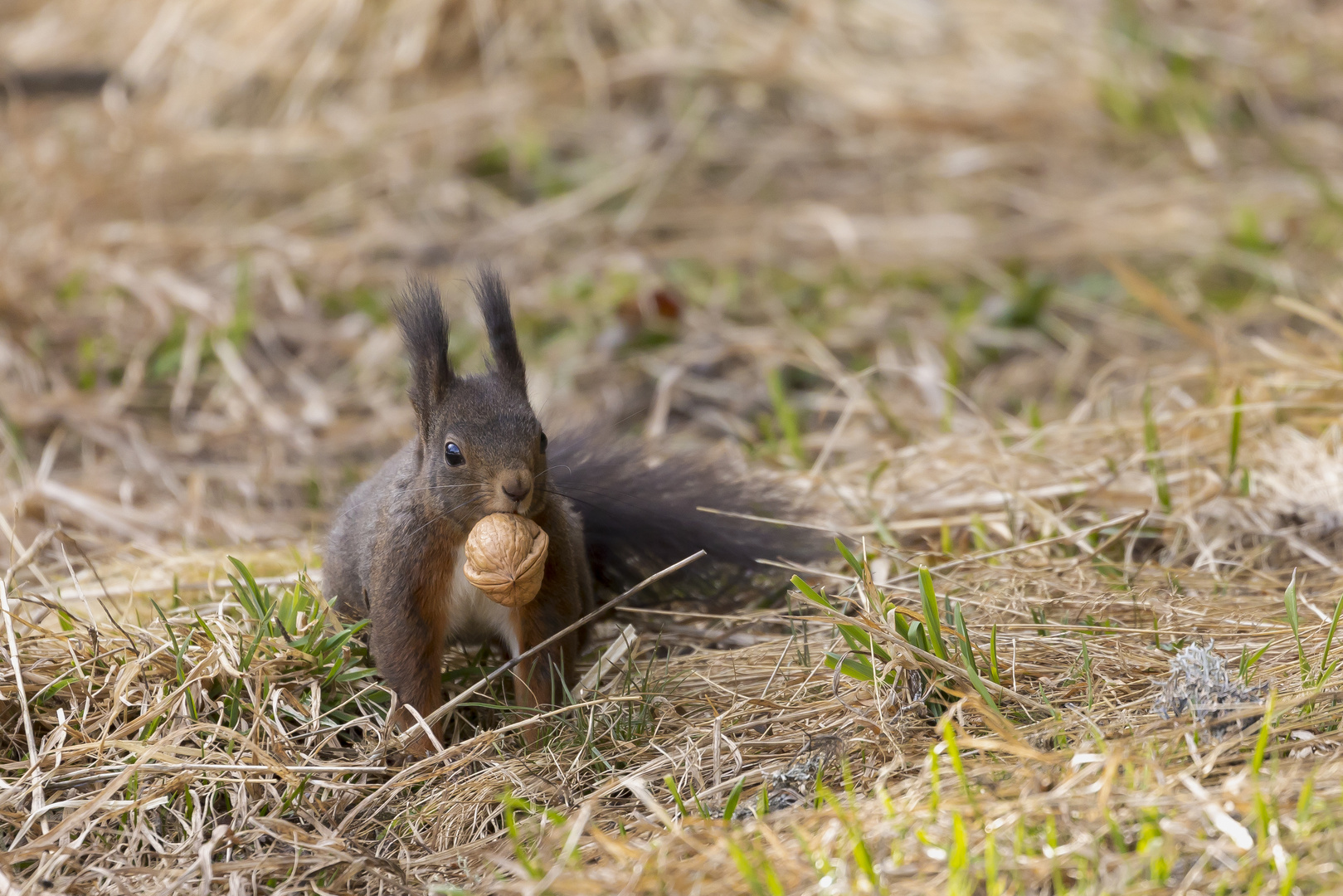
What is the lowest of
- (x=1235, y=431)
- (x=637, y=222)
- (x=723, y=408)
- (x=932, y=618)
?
(x=723, y=408)

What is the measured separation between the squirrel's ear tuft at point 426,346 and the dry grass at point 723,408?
0.46 metres

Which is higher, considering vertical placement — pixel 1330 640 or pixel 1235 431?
pixel 1330 640

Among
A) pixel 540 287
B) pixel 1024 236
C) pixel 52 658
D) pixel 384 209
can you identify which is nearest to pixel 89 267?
pixel 384 209

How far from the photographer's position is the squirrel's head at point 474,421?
2061 mm

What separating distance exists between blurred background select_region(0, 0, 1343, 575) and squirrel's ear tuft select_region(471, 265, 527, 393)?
0.62 meters

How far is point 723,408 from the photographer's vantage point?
4.09 m

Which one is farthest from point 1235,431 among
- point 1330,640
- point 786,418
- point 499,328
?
point 499,328

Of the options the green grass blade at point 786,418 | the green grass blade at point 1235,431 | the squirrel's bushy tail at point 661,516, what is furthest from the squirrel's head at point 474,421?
the green grass blade at point 1235,431

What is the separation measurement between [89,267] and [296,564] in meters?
2.65

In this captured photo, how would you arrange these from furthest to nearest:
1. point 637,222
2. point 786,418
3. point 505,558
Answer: point 637,222 → point 786,418 → point 505,558

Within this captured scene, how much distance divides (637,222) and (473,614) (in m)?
3.41

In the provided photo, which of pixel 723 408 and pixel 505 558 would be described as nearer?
A: pixel 505 558

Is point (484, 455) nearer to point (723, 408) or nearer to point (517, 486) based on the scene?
point (517, 486)

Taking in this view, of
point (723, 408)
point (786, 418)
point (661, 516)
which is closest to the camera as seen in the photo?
point (661, 516)
